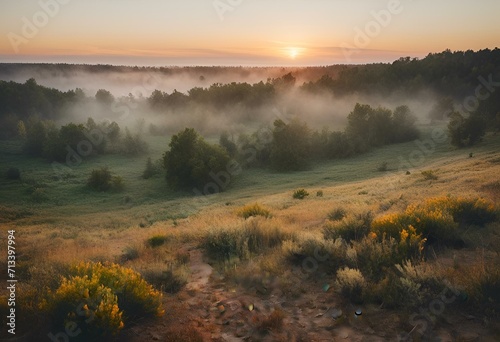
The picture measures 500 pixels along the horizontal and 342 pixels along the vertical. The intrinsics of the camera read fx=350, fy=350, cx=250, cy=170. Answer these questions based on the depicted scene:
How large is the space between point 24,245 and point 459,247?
45.4ft

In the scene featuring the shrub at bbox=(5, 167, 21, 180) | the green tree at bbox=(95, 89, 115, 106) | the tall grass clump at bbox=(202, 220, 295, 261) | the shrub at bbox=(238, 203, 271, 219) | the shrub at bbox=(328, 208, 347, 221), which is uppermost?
the green tree at bbox=(95, 89, 115, 106)

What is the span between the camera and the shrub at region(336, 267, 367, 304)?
652 cm

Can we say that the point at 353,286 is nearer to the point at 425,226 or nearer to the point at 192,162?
the point at 425,226

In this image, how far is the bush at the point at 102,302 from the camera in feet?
17.8

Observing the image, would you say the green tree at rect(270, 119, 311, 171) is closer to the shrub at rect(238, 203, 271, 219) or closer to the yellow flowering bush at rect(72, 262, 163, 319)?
the shrub at rect(238, 203, 271, 219)

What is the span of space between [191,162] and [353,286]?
40.4 meters

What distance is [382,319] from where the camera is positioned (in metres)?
5.91

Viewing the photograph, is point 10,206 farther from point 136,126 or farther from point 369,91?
point 369,91

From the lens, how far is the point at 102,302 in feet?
17.9

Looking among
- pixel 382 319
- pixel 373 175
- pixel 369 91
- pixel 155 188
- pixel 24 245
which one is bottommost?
pixel 155 188

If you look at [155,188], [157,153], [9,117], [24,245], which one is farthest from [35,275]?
[9,117]

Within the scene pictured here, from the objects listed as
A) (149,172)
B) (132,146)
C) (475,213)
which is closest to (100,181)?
(149,172)

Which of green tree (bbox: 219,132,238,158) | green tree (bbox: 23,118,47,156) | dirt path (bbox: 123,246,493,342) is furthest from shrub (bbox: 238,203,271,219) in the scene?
green tree (bbox: 23,118,47,156)

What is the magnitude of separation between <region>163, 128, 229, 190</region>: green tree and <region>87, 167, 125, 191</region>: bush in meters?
6.24
